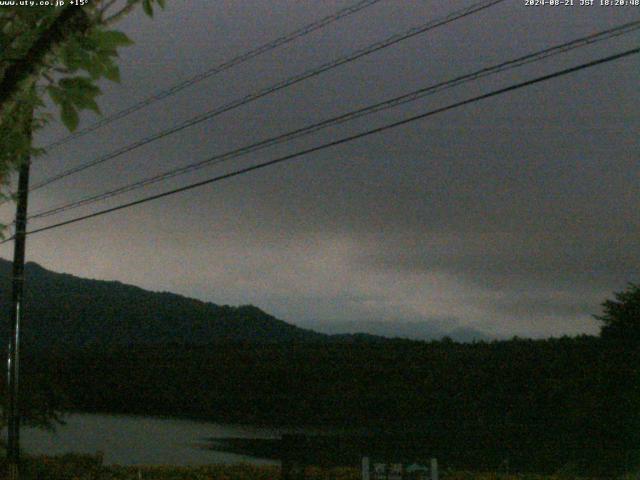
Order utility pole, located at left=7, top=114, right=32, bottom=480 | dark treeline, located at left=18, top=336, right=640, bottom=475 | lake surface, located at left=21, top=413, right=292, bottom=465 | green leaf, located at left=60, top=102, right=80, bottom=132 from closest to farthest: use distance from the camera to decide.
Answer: green leaf, located at left=60, top=102, right=80, bottom=132
utility pole, located at left=7, top=114, right=32, bottom=480
dark treeline, located at left=18, top=336, right=640, bottom=475
lake surface, located at left=21, top=413, right=292, bottom=465

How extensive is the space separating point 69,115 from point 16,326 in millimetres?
13864

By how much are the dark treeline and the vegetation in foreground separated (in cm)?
140

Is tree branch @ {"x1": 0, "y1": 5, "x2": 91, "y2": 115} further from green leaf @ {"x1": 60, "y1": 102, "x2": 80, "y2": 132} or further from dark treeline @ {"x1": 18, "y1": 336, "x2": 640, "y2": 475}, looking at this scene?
dark treeline @ {"x1": 18, "y1": 336, "x2": 640, "y2": 475}

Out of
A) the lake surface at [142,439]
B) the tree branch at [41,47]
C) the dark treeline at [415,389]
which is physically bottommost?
the lake surface at [142,439]

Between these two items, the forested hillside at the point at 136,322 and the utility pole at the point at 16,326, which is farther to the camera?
the forested hillside at the point at 136,322

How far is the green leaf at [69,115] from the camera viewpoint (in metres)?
3.08

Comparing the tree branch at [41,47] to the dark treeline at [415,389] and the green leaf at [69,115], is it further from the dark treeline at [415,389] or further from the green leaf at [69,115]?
the dark treeline at [415,389]

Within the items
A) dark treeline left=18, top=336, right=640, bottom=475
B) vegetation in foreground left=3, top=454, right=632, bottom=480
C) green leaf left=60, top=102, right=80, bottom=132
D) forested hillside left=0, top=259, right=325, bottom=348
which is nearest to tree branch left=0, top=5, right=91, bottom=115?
green leaf left=60, top=102, right=80, bottom=132

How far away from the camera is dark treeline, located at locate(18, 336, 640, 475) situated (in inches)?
725

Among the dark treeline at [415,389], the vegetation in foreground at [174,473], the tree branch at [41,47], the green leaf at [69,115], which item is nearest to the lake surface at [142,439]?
the dark treeline at [415,389]

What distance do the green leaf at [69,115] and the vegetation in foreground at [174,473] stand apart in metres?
11.8

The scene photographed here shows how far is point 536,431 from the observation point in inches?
452

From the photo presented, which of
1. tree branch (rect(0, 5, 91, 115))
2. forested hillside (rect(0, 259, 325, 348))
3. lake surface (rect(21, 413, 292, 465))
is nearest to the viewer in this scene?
tree branch (rect(0, 5, 91, 115))

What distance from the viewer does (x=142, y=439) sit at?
2897cm
